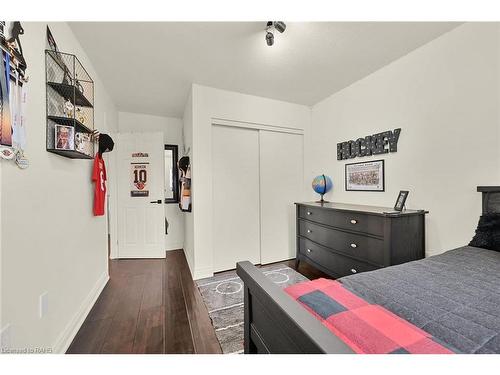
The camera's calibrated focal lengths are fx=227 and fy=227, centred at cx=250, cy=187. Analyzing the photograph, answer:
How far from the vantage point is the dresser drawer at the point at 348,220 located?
2.04 meters

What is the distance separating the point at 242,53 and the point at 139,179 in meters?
2.49

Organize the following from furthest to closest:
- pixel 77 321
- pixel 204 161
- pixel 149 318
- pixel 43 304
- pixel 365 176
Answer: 1. pixel 204 161
2. pixel 365 176
3. pixel 149 318
4. pixel 77 321
5. pixel 43 304

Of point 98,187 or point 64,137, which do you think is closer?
point 64,137

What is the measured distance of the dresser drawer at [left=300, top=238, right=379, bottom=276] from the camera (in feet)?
7.28

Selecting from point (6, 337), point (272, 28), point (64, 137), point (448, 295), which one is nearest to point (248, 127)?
point (272, 28)

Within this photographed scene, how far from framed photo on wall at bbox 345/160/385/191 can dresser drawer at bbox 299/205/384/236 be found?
59 cm

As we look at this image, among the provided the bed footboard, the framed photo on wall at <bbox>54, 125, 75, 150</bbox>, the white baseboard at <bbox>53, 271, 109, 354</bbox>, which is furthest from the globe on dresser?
the white baseboard at <bbox>53, 271, 109, 354</bbox>

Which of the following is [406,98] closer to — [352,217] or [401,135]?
[401,135]

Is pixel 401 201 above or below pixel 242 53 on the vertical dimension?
below

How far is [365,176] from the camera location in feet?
8.95

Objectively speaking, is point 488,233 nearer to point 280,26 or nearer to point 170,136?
point 280,26

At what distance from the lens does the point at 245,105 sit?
311 cm

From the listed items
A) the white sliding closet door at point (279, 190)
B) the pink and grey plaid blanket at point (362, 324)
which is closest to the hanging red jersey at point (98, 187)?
the white sliding closet door at point (279, 190)
